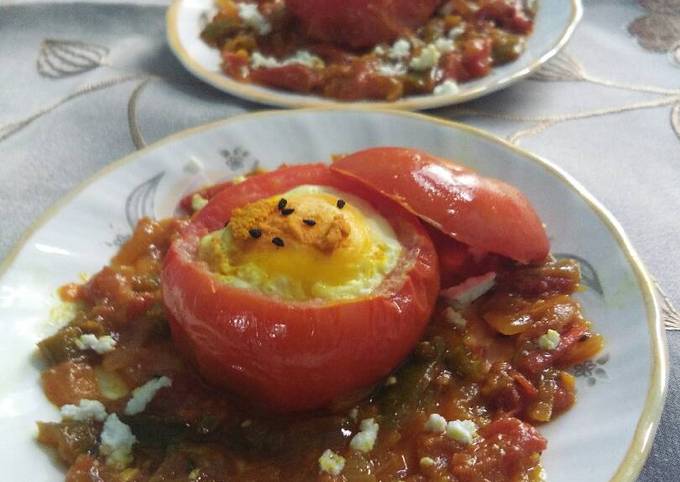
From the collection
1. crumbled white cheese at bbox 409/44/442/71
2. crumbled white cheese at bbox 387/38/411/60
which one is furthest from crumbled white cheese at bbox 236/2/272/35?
crumbled white cheese at bbox 409/44/442/71

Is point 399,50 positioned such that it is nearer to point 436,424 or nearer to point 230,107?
point 230,107

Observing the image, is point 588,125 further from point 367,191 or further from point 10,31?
point 10,31

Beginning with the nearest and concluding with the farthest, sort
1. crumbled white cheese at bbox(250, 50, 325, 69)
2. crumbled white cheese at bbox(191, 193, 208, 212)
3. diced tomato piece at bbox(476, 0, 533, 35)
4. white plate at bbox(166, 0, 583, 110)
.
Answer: crumbled white cheese at bbox(191, 193, 208, 212), white plate at bbox(166, 0, 583, 110), crumbled white cheese at bbox(250, 50, 325, 69), diced tomato piece at bbox(476, 0, 533, 35)

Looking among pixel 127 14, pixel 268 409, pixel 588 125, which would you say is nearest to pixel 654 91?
pixel 588 125

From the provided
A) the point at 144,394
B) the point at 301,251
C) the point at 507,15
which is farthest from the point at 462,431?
the point at 507,15

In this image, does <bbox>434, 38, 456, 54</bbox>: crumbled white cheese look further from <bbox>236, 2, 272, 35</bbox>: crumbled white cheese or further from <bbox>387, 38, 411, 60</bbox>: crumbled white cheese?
<bbox>236, 2, 272, 35</bbox>: crumbled white cheese

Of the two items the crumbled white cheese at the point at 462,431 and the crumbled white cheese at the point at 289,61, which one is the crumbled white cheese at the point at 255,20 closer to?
the crumbled white cheese at the point at 289,61
